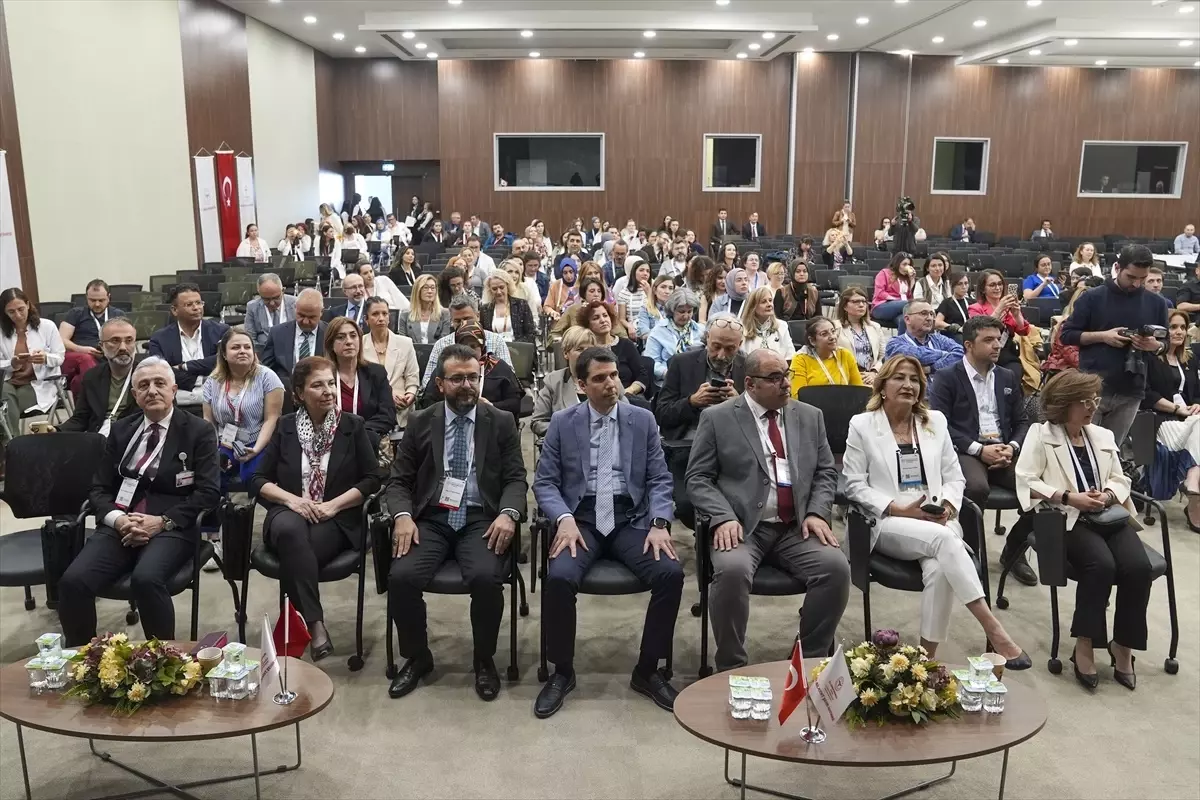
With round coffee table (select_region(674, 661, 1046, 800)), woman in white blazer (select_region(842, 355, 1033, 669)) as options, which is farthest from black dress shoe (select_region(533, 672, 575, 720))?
woman in white blazer (select_region(842, 355, 1033, 669))

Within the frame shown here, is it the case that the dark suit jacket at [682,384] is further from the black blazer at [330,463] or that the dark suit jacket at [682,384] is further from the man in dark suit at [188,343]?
the man in dark suit at [188,343]

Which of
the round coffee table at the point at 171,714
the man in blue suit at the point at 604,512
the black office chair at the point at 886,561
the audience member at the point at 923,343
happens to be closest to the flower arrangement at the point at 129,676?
the round coffee table at the point at 171,714

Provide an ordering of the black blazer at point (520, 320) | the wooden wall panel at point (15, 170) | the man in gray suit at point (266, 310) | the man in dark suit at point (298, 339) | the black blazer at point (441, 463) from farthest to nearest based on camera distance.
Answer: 1. the wooden wall panel at point (15, 170)
2. the black blazer at point (520, 320)
3. the man in gray suit at point (266, 310)
4. the man in dark suit at point (298, 339)
5. the black blazer at point (441, 463)

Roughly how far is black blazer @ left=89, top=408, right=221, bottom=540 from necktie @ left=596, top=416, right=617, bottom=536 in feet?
5.32

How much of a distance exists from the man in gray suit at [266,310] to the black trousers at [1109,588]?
5140mm

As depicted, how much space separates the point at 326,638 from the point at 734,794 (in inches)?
73.1

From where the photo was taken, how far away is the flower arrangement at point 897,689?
2.62 metres

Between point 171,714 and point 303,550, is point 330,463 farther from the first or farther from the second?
point 171,714

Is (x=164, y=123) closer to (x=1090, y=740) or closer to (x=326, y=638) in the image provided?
(x=326, y=638)

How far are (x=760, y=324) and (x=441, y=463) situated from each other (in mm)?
2541

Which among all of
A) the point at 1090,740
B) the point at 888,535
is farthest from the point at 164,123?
the point at 1090,740

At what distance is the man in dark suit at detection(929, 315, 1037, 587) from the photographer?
4504mm

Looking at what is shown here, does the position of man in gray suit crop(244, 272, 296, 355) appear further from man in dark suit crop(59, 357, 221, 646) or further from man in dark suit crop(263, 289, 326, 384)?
man in dark suit crop(59, 357, 221, 646)

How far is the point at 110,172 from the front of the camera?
1145 cm
